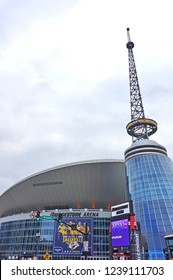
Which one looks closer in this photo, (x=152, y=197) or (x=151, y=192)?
(x=152, y=197)

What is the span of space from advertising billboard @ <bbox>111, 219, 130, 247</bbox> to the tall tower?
4.66 m

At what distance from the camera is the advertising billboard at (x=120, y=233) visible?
50578 mm

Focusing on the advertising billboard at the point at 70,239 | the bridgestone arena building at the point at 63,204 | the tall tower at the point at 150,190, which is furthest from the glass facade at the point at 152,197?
the advertising billboard at the point at 70,239

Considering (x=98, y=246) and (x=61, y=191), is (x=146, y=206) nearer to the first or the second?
(x=98, y=246)

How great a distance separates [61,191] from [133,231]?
130 feet

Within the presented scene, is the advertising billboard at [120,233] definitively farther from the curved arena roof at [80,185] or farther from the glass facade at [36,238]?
the curved arena roof at [80,185]

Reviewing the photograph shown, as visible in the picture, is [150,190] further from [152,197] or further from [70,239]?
[70,239]

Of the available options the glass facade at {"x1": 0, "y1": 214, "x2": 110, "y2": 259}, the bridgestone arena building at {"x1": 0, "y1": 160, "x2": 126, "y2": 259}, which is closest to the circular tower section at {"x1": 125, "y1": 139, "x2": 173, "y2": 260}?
the bridgestone arena building at {"x1": 0, "y1": 160, "x2": 126, "y2": 259}

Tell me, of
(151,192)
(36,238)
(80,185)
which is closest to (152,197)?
(151,192)

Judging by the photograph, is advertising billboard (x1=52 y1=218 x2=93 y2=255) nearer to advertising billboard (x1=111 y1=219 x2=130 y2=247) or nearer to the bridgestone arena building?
the bridgestone arena building

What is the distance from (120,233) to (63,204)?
1534 inches

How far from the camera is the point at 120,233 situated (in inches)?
2068

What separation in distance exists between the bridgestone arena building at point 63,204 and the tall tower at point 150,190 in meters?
13.8

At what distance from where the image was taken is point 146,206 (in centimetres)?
5819
